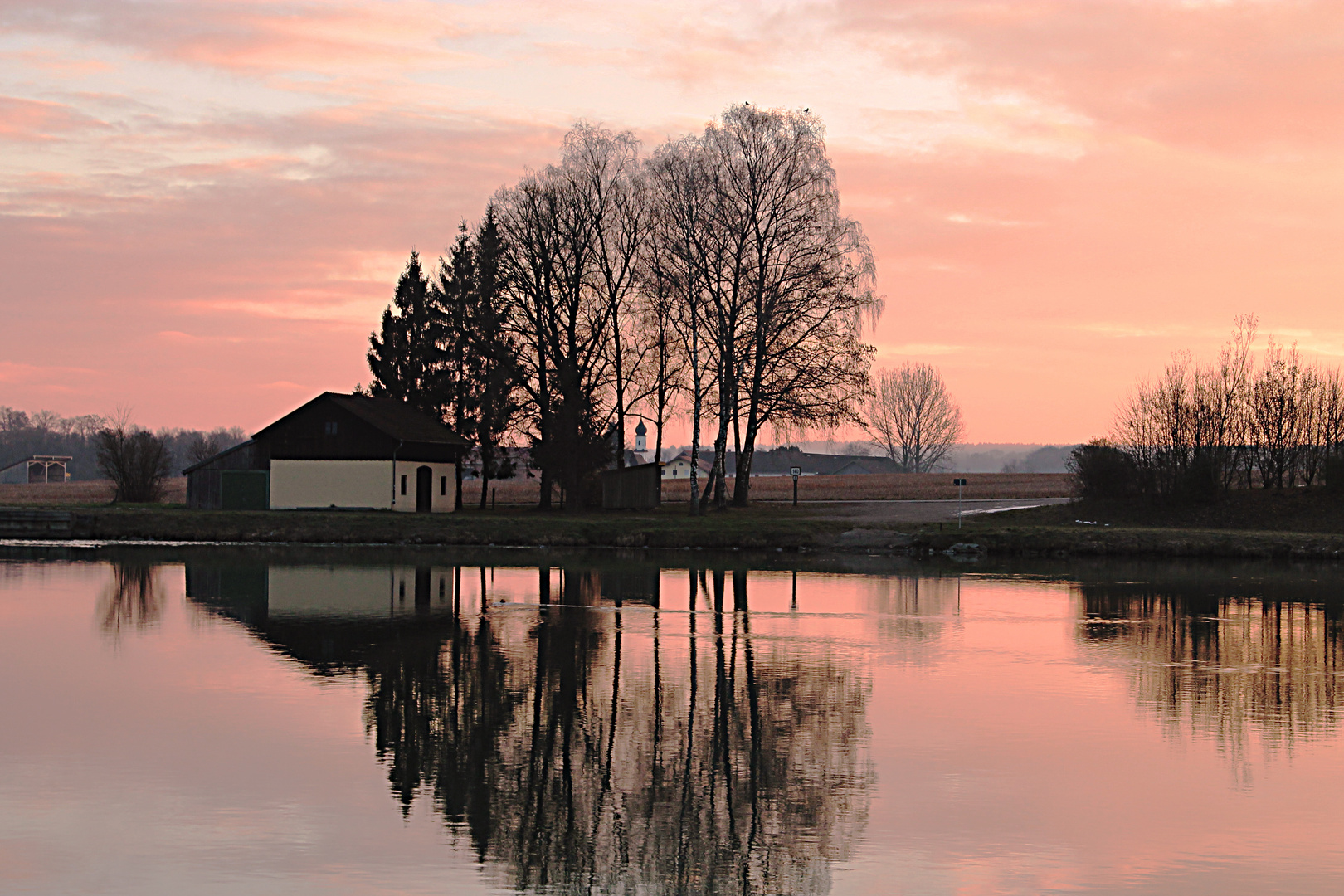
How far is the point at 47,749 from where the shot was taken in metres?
Result: 11.6

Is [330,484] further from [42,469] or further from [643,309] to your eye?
[42,469]

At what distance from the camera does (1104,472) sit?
4772 centimetres

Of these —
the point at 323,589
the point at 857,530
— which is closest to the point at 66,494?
the point at 857,530

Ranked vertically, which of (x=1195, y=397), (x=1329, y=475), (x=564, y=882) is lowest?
(x=564, y=882)

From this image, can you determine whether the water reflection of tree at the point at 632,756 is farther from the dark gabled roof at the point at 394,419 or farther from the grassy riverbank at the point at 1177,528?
the dark gabled roof at the point at 394,419

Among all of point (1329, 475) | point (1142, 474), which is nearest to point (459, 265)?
point (1142, 474)

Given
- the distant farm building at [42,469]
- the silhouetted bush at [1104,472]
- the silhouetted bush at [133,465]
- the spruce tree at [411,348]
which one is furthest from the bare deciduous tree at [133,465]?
the distant farm building at [42,469]

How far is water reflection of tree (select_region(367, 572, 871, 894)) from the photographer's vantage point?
8852 mm

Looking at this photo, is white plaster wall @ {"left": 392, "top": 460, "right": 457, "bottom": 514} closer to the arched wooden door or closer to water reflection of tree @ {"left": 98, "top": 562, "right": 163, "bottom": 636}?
the arched wooden door

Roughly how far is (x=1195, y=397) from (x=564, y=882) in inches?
1743

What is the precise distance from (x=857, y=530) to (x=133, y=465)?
39.0 meters

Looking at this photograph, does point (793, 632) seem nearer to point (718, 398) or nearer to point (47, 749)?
point (47, 749)

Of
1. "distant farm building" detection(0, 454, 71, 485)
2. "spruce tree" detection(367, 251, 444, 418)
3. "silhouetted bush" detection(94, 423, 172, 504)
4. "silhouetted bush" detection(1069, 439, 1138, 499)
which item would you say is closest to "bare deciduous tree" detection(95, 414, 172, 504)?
"silhouetted bush" detection(94, 423, 172, 504)

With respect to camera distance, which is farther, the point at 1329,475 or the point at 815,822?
the point at 1329,475
